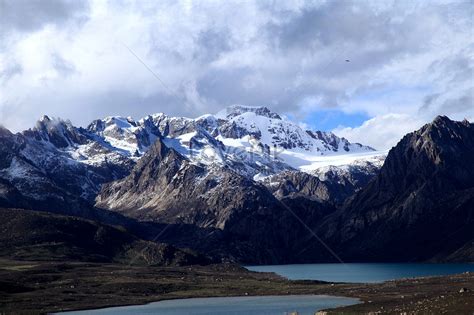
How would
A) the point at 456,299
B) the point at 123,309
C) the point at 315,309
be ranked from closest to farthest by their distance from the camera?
1. the point at 456,299
2. the point at 315,309
3. the point at 123,309

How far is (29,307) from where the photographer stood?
596ft

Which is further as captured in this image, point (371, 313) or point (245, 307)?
point (245, 307)

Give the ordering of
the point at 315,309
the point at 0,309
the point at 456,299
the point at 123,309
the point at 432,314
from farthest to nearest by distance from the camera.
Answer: the point at 123,309 < the point at 0,309 < the point at 315,309 < the point at 456,299 < the point at 432,314

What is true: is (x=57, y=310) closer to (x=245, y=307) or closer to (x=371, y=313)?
(x=245, y=307)

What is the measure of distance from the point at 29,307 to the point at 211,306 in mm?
43606

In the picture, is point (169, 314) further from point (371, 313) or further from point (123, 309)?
point (371, 313)

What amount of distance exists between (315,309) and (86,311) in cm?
Result: 5704

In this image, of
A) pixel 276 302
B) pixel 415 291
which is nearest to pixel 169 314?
pixel 276 302

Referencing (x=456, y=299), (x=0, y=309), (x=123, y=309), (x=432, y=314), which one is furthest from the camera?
(x=123, y=309)

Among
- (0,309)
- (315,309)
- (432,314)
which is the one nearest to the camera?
(432,314)

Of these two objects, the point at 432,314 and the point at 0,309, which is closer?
the point at 432,314

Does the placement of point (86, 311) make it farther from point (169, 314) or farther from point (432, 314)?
point (432, 314)

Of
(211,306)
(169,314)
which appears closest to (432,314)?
(169,314)

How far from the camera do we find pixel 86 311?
184 metres
